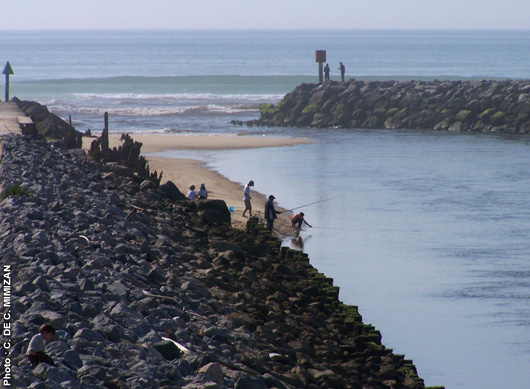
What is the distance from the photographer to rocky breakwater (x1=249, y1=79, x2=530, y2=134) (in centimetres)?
4716

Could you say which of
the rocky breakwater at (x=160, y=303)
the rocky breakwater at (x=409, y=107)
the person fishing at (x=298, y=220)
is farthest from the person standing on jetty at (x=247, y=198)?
the rocky breakwater at (x=409, y=107)

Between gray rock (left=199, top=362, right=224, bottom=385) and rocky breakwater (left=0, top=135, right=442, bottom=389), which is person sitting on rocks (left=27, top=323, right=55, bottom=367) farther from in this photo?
gray rock (left=199, top=362, right=224, bottom=385)

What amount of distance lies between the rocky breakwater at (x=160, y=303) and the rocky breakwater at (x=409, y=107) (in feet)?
104

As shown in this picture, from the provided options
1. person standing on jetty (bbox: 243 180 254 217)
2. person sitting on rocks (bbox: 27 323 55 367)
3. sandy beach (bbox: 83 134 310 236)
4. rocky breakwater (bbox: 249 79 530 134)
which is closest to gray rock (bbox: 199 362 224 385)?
person sitting on rocks (bbox: 27 323 55 367)

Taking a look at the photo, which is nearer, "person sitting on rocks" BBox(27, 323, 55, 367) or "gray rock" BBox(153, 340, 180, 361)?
"person sitting on rocks" BBox(27, 323, 55, 367)

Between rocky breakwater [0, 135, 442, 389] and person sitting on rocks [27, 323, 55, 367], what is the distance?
0.30ft

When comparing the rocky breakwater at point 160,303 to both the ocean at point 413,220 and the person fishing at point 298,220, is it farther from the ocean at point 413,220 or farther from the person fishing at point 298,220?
the person fishing at point 298,220

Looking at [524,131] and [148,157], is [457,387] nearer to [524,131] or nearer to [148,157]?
[148,157]

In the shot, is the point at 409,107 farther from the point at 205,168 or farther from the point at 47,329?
the point at 47,329

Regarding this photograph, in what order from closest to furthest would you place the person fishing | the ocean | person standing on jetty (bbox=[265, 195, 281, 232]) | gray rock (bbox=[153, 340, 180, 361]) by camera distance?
gray rock (bbox=[153, 340, 180, 361])
the ocean
person standing on jetty (bbox=[265, 195, 281, 232])
the person fishing

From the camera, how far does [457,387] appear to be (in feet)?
40.0

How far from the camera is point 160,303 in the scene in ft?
35.0

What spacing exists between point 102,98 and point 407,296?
196 ft

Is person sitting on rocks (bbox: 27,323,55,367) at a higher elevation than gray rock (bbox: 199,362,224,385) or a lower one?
higher
